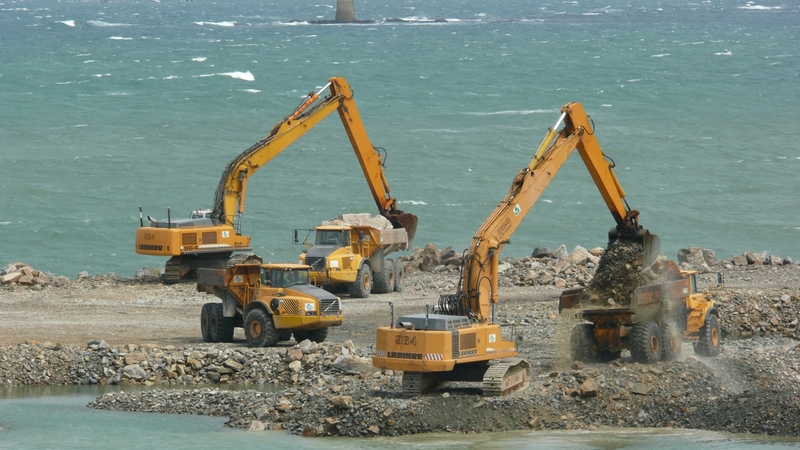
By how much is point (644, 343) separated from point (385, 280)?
13569 mm

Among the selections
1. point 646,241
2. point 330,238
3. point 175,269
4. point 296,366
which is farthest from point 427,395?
point 175,269

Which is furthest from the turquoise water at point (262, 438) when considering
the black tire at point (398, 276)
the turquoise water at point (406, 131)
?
the turquoise water at point (406, 131)

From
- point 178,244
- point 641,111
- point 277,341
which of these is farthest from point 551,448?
point 641,111

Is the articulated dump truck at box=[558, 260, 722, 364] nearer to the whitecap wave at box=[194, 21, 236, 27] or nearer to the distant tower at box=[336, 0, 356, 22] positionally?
the whitecap wave at box=[194, 21, 236, 27]

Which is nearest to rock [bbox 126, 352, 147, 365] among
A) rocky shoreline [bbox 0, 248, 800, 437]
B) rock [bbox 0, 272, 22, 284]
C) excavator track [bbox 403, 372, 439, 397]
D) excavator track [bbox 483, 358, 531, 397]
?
rocky shoreline [bbox 0, 248, 800, 437]

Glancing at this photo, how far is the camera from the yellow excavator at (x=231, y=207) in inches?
1465

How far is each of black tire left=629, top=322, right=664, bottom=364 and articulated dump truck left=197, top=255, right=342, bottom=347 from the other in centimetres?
632

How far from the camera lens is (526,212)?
24.3 meters

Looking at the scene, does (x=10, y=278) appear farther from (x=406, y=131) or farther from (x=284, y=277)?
(x=406, y=131)

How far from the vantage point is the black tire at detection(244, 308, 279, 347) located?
91.6 feet

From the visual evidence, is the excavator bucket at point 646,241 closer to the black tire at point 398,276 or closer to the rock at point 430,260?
the black tire at point 398,276

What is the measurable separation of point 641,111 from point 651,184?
22230 mm

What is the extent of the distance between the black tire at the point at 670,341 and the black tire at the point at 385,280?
41.5 feet

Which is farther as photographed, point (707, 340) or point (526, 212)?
point (707, 340)
